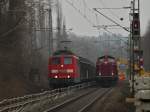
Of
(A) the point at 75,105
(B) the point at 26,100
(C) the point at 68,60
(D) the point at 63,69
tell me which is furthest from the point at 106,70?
(B) the point at 26,100

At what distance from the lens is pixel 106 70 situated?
5722 cm

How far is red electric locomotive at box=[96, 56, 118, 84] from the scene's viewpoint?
57.0 metres

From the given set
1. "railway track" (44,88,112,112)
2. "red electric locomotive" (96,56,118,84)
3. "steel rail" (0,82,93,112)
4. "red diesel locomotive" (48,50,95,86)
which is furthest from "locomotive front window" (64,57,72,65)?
"red electric locomotive" (96,56,118,84)

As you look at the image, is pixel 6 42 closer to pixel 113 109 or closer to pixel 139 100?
pixel 113 109

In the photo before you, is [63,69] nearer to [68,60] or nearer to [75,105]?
[68,60]

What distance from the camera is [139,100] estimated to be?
7406mm

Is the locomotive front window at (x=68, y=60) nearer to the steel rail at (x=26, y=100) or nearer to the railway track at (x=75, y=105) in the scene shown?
the steel rail at (x=26, y=100)

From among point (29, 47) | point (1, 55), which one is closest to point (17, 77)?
point (1, 55)

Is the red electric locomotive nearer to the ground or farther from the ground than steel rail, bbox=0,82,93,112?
farther from the ground

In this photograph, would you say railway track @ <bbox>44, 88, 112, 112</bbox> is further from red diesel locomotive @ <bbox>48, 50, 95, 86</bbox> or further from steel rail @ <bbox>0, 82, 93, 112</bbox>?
red diesel locomotive @ <bbox>48, 50, 95, 86</bbox>

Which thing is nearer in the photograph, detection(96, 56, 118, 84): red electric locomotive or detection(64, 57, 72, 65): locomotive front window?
detection(64, 57, 72, 65): locomotive front window

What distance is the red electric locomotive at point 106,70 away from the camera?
57.0m

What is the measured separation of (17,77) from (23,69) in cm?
495

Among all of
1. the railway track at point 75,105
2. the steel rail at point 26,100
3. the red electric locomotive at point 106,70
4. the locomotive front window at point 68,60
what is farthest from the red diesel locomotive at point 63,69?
the red electric locomotive at point 106,70
